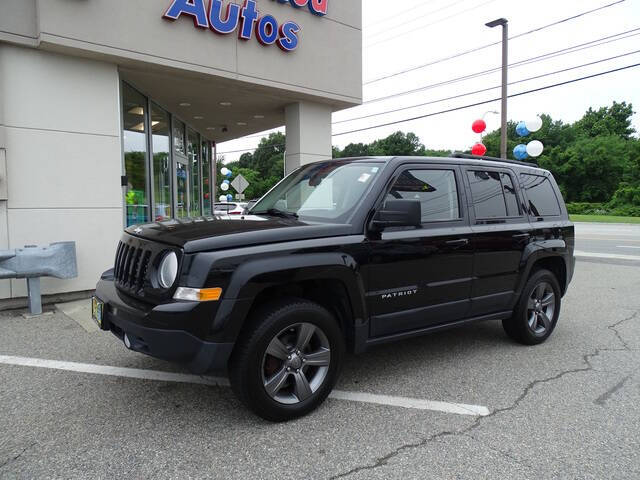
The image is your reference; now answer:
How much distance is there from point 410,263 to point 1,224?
5.47 meters

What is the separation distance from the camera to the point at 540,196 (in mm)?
5039

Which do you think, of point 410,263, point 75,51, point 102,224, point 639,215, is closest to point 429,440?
point 410,263

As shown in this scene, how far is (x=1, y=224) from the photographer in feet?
20.1

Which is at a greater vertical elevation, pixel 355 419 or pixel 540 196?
pixel 540 196

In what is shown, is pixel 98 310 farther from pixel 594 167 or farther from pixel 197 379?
pixel 594 167

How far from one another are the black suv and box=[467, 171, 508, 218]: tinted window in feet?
0.05

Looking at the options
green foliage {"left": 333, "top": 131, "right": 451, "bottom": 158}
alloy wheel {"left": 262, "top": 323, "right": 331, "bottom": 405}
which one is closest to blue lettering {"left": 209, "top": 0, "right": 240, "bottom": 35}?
alloy wheel {"left": 262, "top": 323, "right": 331, "bottom": 405}

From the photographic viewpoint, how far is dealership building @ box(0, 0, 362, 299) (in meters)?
6.14

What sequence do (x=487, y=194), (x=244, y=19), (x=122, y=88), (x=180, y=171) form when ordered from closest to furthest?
(x=487, y=194) < (x=244, y=19) < (x=122, y=88) < (x=180, y=171)

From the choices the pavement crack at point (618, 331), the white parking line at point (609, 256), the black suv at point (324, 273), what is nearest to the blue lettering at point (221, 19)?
the black suv at point (324, 273)

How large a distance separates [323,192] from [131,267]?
63.4 inches

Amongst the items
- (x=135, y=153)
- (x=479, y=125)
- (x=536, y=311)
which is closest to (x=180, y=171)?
(x=135, y=153)

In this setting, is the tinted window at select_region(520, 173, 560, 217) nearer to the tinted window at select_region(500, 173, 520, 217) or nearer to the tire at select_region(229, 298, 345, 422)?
the tinted window at select_region(500, 173, 520, 217)

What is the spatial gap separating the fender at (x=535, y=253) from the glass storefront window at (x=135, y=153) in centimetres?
676
